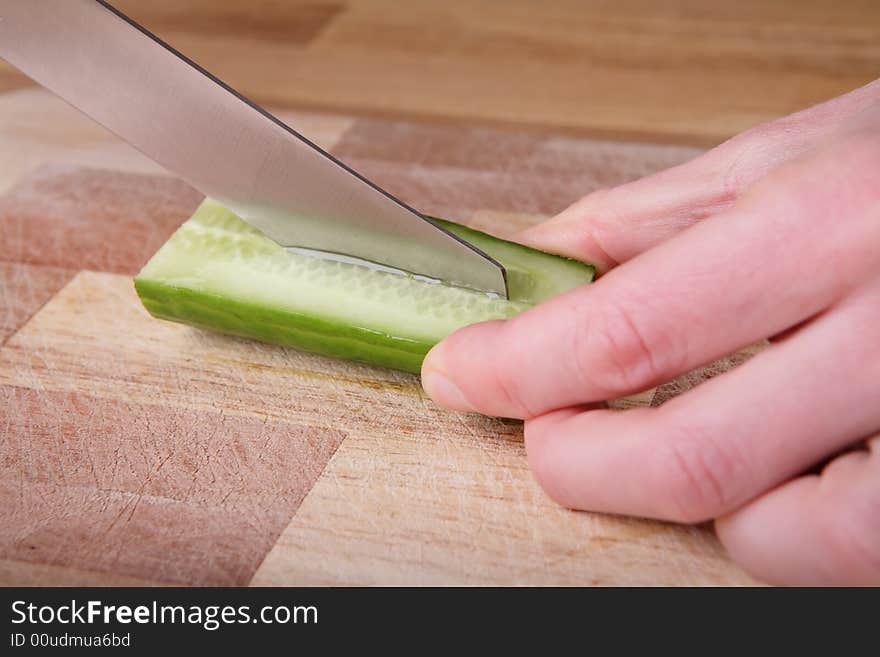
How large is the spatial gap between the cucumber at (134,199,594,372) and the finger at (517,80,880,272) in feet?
0.33

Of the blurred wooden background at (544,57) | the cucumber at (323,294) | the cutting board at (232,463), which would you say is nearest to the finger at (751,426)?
the cutting board at (232,463)

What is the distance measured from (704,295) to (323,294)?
580 mm

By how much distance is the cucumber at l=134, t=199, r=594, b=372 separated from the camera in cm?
152

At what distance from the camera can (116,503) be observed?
139cm

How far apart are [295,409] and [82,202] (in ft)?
2.52

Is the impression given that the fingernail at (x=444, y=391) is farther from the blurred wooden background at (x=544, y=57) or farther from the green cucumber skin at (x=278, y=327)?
the blurred wooden background at (x=544, y=57)

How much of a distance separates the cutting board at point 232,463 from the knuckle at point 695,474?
0.10m

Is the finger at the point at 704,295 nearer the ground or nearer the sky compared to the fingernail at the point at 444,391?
nearer the sky

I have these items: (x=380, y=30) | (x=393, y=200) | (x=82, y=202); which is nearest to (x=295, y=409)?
(x=393, y=200)

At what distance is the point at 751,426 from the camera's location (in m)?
1.19

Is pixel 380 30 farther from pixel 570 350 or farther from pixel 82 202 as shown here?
pixel 570 350

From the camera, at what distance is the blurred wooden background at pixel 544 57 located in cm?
241

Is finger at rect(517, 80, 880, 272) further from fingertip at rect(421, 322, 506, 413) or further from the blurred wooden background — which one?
the blurred wooden background

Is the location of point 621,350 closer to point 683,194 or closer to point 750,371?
point 750,371
